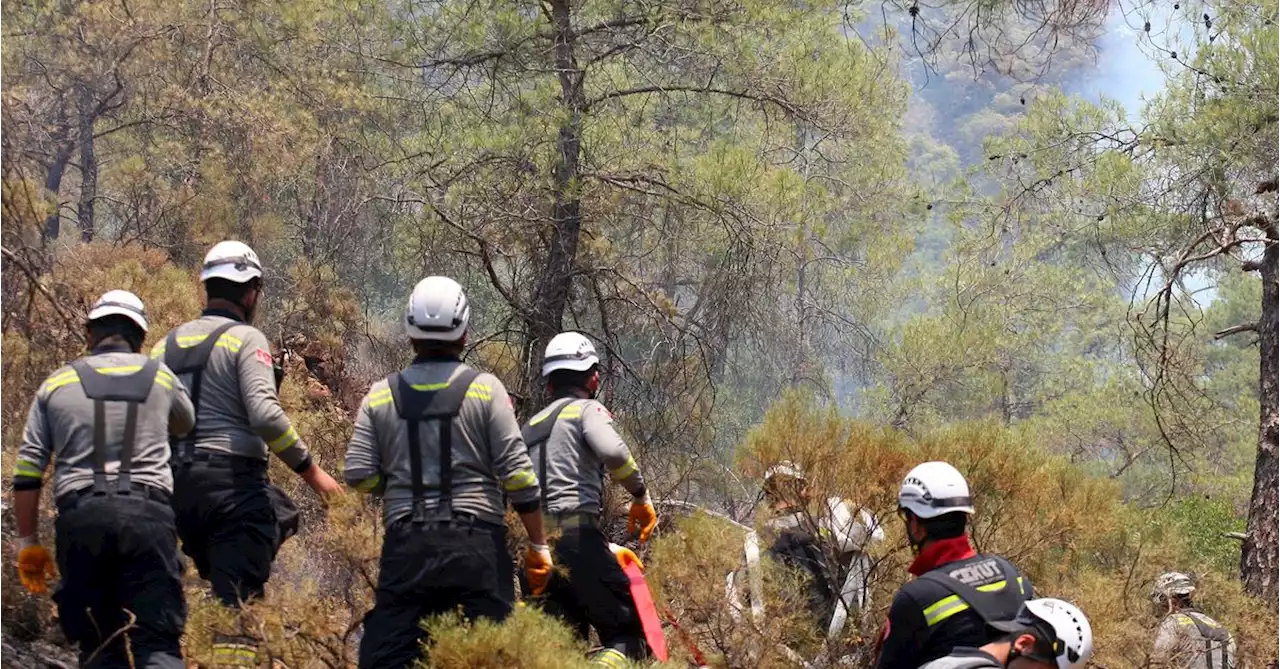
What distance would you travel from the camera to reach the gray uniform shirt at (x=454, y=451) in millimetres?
4527

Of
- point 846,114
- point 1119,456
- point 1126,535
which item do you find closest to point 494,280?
point 846,114

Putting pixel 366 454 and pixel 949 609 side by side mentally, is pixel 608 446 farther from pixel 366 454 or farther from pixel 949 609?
pixel 949 609

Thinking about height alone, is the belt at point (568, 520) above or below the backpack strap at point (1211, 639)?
above

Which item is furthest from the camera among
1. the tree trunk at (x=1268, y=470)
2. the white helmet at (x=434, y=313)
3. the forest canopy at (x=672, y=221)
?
the tree trunk at (x=1268, y=470)

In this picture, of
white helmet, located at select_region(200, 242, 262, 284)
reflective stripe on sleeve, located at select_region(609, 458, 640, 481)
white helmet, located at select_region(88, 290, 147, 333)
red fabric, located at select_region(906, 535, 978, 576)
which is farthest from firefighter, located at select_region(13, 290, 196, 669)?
red fabric, located at select_region(906, 535, 978, 576)

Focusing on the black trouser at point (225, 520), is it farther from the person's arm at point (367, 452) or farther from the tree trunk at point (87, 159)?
the tree trunk at point (87, 159)

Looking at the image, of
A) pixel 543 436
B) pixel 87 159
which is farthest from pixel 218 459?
pixel 87 159

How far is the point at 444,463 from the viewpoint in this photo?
4.52 meters

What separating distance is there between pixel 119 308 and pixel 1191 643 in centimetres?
660

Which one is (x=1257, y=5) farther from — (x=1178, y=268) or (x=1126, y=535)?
(x=1126, y=535)

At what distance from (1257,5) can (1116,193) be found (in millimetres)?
2071

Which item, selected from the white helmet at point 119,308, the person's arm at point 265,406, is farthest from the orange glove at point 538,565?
the white helmet at point 119,308

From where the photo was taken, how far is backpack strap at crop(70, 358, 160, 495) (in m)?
4.54

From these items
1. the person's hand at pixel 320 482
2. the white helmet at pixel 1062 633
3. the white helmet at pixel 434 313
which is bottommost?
the white helmet at pixel 1062 633
